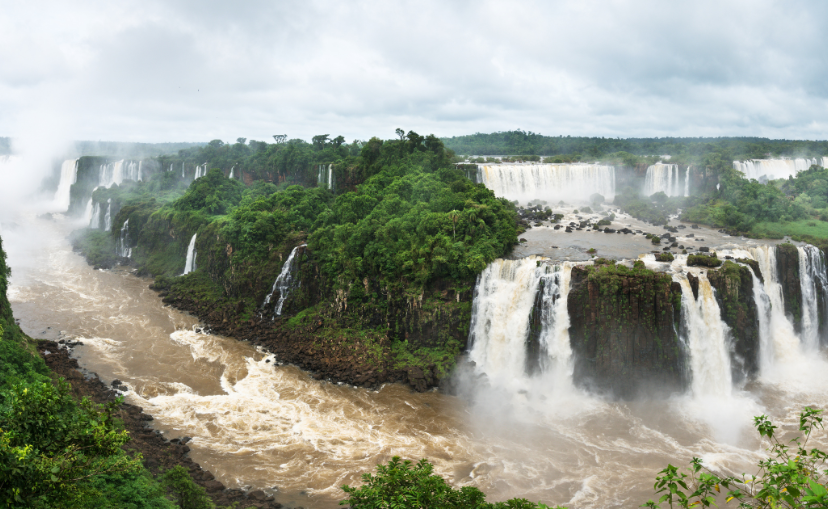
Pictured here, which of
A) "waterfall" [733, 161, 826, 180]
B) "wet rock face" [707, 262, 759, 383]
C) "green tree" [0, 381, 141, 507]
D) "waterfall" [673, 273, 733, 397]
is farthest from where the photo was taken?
"waterfall" [733, 161, 826, 180]

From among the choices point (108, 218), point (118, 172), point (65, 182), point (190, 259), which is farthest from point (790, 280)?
point (65, 182)

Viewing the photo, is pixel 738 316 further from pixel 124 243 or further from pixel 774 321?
pixel 124 243

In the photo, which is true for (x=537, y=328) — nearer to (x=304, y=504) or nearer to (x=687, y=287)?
(x=687, y=287)

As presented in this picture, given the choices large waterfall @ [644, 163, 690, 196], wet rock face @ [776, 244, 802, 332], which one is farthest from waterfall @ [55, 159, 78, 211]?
wet rock face @ [776, 244, 802, 332]

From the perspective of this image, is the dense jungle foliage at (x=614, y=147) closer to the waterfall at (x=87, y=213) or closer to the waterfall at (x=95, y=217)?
the waterfall at (x=95, y=217)

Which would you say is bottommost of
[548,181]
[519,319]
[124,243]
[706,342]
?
[706,342]

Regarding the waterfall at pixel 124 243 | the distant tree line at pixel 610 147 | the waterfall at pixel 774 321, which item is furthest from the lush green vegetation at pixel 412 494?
→ the distant tree line at pixel 610 147

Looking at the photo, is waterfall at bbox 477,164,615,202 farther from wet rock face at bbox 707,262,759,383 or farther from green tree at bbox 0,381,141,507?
green tree at bbox 0,381,141,507
